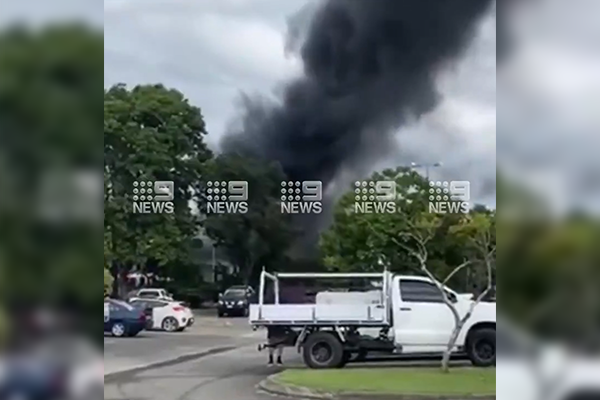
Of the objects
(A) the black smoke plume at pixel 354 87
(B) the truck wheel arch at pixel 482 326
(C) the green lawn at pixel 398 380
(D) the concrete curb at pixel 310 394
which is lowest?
(D) the concrete curb at pixel 310 394

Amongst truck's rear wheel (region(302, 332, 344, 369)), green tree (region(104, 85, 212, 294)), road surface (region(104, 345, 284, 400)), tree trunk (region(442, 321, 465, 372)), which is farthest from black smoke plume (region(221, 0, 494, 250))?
tree trunk (region(442, 321, 465, 372))

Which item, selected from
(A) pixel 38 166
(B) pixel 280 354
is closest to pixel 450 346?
(B) pixel 280 354

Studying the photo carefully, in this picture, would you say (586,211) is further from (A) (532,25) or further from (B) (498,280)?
(A) (532,25)

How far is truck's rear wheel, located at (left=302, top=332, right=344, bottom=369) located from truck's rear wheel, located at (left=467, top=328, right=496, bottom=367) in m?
0.48

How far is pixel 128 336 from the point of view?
3146mm

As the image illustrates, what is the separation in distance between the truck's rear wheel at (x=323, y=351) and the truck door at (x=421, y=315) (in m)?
0.24

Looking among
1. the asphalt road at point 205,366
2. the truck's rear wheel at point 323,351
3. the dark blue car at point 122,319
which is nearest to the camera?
the dark blue car at point 122,319

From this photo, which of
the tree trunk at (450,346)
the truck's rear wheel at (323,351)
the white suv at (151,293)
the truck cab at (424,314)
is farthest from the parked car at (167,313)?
the tree trunk at (450,346)

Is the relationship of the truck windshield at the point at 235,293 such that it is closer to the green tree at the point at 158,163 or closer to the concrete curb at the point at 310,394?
the green tree at the point at 158,163

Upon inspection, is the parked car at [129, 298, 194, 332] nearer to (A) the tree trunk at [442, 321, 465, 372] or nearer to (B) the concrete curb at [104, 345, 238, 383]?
(B) the concrete curb at [104, 345, 238, 383]

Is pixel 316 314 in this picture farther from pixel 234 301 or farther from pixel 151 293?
pixel 151 293

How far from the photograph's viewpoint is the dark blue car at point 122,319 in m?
3.00

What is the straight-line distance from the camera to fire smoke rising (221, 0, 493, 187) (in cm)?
315

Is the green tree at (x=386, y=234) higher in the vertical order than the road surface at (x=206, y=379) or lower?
higher
